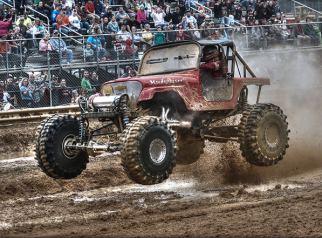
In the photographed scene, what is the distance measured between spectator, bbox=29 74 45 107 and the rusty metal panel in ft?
16.0

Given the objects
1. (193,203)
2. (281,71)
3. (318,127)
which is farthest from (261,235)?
(281,71)

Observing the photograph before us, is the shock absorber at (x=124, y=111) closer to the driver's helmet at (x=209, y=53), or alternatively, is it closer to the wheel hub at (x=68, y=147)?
the wheel hub at (x=68, y=147)

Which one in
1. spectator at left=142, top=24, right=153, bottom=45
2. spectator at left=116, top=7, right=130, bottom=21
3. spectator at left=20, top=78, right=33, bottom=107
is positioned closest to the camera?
spectator at left=20, top=78, right=33, bottom=107

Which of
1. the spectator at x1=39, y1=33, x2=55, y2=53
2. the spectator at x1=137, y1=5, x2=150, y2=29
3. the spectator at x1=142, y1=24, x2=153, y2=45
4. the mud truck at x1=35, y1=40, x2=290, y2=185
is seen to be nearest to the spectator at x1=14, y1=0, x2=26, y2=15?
the spectator at x1=137, y1=5, x2=150, y2=29

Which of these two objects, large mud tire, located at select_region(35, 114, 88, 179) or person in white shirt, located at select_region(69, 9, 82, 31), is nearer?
large mud tire, located at select_region(35, 114, 88, 179)

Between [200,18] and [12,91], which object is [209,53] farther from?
[200,18]

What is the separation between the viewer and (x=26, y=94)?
10.4 metres

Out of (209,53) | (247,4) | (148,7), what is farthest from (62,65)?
(247,4)

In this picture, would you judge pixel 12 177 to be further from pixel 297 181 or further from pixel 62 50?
pixel 297 181

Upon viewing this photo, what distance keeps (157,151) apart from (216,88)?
1996 millimetres

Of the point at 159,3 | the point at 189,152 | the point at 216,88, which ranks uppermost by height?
the point at 159,3

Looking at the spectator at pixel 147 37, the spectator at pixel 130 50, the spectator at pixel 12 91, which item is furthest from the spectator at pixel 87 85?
the spectator at pixel 147 37

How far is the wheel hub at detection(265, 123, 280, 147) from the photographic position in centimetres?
767

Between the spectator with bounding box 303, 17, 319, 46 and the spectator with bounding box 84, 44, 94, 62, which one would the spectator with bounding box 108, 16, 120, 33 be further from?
the spectator with bounding box 303, 17, 319, 46
